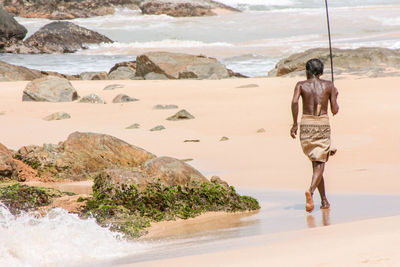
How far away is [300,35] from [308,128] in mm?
41806

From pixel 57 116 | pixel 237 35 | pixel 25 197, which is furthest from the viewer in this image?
pixel 237 35

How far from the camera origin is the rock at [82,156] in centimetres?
927

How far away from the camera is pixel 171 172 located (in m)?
7.41

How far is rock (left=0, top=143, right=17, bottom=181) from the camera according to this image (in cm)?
857

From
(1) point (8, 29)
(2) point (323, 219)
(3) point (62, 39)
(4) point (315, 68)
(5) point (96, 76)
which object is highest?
(4) point (315, 68)

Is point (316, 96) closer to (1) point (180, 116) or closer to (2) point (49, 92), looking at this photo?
(1) point (180, 116)

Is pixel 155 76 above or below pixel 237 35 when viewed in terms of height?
above

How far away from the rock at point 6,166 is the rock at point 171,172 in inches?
78.0

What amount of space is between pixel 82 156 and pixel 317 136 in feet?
11.6

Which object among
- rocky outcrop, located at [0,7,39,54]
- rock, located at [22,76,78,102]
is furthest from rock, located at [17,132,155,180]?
rocky outcrop, located at [0,7,39,54]

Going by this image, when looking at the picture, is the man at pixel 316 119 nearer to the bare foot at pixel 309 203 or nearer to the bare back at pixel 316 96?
the bare back at pixel 316 96

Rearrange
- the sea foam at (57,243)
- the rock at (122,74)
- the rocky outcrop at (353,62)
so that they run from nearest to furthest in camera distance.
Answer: the sea foam at (57,243)
the rocky outcrop at (353,62)
the rock at (122,74)

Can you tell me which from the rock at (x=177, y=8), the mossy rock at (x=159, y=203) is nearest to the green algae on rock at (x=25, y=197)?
the mossy rock at (x=159, y=203)

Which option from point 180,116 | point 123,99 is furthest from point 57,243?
point 123,99
